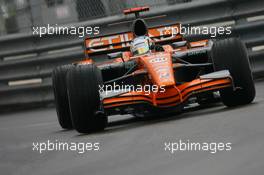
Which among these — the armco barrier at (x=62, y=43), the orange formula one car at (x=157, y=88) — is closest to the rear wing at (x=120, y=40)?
the orange formula one car at (x=157, y=88)

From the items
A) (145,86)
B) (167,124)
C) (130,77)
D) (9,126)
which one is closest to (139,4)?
(9,126)

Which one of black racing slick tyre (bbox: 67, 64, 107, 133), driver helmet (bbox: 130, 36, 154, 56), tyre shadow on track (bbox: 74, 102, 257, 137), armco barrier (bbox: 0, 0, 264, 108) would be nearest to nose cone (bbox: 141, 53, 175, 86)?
tyre shadow on track (bbox: 74, 102, 257, 137)

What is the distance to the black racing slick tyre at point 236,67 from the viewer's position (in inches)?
344

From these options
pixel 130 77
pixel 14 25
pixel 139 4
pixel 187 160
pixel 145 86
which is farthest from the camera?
pixel 14 25

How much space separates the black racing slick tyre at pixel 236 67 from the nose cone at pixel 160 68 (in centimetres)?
60

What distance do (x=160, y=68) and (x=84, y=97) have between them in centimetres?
100

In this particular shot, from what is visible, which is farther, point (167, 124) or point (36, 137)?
point (36, 137)

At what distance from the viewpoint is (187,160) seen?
512 cm

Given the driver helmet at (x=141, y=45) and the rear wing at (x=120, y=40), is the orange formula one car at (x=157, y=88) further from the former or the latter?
the rear wing at (x=120, y=40)

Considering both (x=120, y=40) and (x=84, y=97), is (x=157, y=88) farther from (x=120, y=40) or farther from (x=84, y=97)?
(x=120, y=40)

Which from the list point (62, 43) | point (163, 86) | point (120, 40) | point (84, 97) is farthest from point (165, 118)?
point (62, 43)

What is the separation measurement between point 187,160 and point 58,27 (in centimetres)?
1127

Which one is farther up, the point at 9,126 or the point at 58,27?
the point at 58,27

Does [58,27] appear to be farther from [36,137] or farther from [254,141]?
[254,141]
